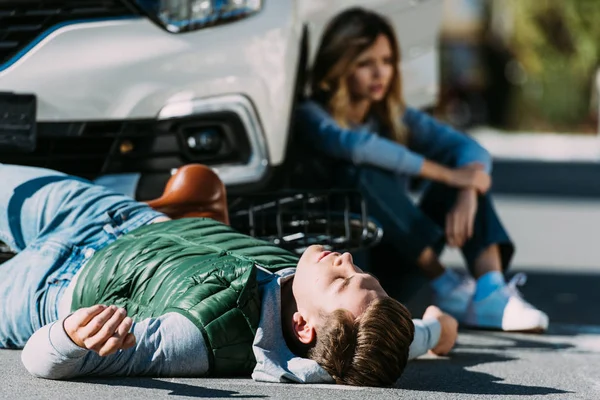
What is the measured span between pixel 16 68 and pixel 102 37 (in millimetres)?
336

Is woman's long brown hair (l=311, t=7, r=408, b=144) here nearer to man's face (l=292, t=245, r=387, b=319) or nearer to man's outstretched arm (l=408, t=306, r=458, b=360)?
man's outstretched arm (l=408, t=306, r=458, b=360)

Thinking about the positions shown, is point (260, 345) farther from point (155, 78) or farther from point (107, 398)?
point (155, 78)

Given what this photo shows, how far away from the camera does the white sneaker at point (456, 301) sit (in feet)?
17.3

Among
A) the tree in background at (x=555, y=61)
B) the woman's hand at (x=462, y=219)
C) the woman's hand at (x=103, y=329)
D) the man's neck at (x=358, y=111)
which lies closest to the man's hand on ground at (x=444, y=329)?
the woman's hand at (x=462, y=219)

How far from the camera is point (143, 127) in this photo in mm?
4730

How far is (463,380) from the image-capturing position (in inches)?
151

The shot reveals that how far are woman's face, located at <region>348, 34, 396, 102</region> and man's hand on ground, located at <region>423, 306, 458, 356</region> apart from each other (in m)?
1.59

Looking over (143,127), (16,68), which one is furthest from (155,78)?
(16,68)

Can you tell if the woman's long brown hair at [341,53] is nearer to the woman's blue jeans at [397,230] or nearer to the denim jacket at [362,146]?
the denim jacket at [362,146]

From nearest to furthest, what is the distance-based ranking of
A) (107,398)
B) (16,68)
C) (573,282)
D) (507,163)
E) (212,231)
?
1. (107,398)
2. (212,231)
3. (16,68)
4. (573,282)
5. (507,163)

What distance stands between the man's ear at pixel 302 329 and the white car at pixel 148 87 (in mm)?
1446

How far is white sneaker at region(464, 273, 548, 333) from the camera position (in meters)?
5.05

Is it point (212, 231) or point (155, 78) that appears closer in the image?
point (212, 231)

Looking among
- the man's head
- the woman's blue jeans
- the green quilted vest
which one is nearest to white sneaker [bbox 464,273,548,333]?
the woman's blue jeans
